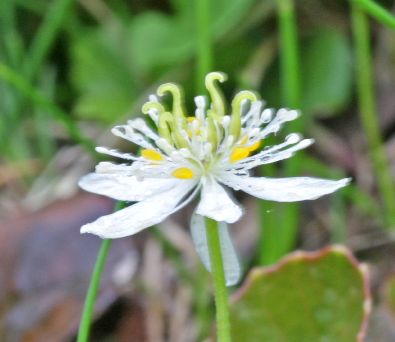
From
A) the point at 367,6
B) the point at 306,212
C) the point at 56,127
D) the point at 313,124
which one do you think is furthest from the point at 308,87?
the point at 367,6

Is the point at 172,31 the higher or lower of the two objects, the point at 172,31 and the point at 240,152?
the higher

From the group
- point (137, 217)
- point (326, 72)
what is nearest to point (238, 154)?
point (137, 217)

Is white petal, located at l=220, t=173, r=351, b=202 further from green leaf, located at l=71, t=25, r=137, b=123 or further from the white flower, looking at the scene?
green leaf, located at l=71, t=25, r=137, b=123

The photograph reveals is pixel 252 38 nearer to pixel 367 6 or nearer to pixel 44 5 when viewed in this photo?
pixel 44 5

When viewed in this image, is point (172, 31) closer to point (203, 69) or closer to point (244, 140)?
point (203, 69)

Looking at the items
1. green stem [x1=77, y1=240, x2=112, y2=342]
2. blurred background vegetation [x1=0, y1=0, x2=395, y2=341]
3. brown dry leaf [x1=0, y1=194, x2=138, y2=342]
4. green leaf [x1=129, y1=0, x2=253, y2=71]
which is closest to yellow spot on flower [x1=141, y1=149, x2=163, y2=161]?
green stem [x1=77, y1=240, x2=112, y2=342]
